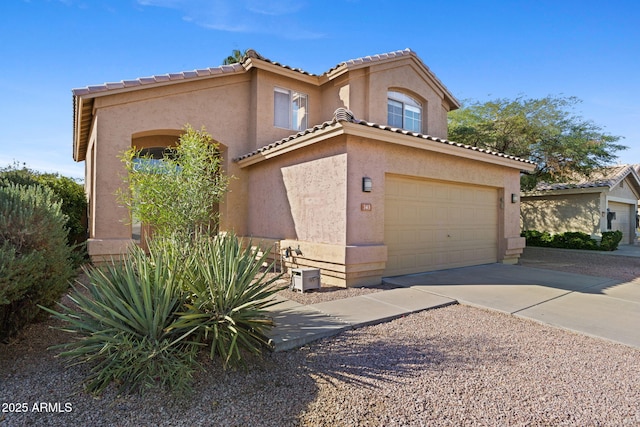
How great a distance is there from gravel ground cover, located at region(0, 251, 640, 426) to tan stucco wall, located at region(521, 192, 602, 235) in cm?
1774

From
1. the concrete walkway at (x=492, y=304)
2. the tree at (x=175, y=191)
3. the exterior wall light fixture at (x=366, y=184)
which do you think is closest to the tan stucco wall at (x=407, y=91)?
the exterior wall light fixture at (x=366, y=184)

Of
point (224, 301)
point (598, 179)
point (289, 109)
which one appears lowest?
point (224, 301)

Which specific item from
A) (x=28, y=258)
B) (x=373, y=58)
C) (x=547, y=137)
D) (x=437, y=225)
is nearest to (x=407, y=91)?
Result: (x=373, y=58)

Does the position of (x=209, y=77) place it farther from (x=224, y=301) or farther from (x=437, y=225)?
(x=224, y=301)

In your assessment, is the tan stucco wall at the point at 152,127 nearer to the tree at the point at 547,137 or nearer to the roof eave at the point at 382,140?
the roof eave at the point at 382,140

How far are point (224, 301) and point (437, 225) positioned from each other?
7.63m

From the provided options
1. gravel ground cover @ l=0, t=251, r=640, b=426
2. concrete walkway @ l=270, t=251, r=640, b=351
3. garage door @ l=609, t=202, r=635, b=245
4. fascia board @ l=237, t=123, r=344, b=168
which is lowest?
gravel ground cover @ l=0, t=251, r=640, b=426

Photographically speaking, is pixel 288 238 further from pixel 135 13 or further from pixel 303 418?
pixel 135 13

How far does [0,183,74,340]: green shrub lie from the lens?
376 cm

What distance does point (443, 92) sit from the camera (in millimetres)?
15570

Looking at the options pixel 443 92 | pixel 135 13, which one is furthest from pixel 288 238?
pixel 443 92

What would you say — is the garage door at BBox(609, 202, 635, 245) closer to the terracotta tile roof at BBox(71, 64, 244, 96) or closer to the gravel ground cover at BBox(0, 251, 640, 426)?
the gravel ground cover at BBox(0, 251, 640, 426)

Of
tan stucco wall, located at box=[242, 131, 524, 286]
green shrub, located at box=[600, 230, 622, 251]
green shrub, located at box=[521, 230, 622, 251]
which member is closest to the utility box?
tan stucco wall, located at box=[242, 131, 524, 286]

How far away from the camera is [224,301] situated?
4.04 meters
